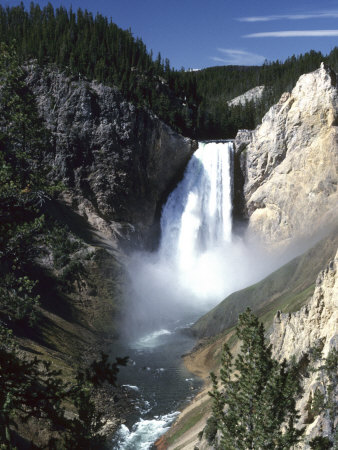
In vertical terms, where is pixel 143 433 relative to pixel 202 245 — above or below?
below

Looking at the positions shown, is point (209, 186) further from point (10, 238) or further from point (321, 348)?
point (10, 238)

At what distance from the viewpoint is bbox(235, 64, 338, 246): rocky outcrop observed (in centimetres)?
6488

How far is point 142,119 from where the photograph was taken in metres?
75.4

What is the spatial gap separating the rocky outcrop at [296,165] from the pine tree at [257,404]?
51386 mm

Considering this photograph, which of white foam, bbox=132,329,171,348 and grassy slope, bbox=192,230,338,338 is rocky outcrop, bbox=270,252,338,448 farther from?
white foam, bbox=132,329,171,348

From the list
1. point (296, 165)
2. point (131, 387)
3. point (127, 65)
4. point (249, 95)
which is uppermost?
point (127, 65)

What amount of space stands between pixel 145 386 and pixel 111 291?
21.6m

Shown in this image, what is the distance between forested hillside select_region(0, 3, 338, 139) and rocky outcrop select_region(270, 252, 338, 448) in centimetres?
5777

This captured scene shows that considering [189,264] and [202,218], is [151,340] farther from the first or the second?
[202,218]

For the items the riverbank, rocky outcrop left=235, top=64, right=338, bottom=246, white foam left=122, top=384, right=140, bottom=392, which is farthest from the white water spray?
white foam left=122, top=384, right=140, bottom=392

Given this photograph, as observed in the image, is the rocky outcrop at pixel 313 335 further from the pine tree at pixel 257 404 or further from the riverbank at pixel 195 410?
the riverbank at pixel 195 410

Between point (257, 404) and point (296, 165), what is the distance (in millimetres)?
59607

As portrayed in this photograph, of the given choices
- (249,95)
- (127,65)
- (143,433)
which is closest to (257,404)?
(143,433)

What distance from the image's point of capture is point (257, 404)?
13.6 meters
